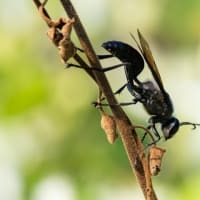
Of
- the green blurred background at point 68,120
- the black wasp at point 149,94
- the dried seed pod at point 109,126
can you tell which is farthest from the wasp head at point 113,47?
the dried seed pod at point 109,126

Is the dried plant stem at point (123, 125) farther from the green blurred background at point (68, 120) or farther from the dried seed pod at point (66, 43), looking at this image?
the green blurred background at point (68, 120)

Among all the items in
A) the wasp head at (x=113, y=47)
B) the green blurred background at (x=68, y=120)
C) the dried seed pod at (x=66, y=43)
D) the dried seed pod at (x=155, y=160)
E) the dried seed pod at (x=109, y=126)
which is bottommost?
the green blurred background at (x=68, y=120)

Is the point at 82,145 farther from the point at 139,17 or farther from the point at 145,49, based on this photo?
the point at 145,49

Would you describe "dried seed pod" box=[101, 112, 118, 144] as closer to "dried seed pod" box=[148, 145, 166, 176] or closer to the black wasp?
"dried seed pod" box=[148, 145, 166, 176]

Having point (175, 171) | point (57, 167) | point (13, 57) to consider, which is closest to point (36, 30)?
point (13, 57)

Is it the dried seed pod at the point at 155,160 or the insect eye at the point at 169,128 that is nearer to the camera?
the dried seed pod at the point at 155,160

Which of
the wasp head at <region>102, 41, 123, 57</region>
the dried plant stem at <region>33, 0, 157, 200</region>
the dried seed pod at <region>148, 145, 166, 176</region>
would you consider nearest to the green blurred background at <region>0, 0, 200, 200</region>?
the wasp head at <region>102, 41, 123, 57</region>
